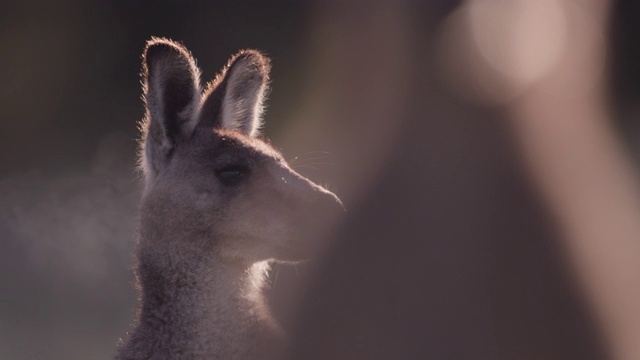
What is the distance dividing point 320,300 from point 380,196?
854 mm

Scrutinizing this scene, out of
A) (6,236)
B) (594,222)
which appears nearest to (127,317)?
(6,236)

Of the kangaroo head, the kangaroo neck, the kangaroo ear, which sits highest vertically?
the kangaroo ear

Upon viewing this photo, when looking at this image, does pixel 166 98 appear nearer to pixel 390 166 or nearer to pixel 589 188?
pixel 390 166

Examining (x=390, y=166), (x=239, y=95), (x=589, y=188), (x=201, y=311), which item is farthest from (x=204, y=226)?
(x=589, y=188)

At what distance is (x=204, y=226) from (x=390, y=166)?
1.47 meters

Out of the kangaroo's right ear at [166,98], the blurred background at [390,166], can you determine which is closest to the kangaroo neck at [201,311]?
the blurred background at [390,166]

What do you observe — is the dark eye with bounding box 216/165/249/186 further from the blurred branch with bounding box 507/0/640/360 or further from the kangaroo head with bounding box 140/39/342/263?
the blurred branch with bounding box 507/0/640/360

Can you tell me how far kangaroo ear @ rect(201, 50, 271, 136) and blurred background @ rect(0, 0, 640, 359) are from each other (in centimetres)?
54

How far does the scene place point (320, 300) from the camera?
4848mm

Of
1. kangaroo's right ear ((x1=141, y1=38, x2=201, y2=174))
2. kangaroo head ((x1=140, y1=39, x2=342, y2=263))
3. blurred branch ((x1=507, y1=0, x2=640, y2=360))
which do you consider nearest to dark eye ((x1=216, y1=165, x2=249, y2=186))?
kangaroo head ((x1=140, y1=39, x2=342, y2=263))

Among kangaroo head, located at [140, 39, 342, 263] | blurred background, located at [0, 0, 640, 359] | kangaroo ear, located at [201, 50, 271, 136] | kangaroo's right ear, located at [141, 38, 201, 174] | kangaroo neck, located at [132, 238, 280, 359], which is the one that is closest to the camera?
blurred background, located at [0, 0, 640, 359]

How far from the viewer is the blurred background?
4.25 meters

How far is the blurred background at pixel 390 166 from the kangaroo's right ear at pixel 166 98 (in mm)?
842

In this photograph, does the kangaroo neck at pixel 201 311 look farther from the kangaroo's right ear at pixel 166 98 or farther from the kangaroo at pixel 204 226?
the kangaroo's right ear at pixel 166 98
